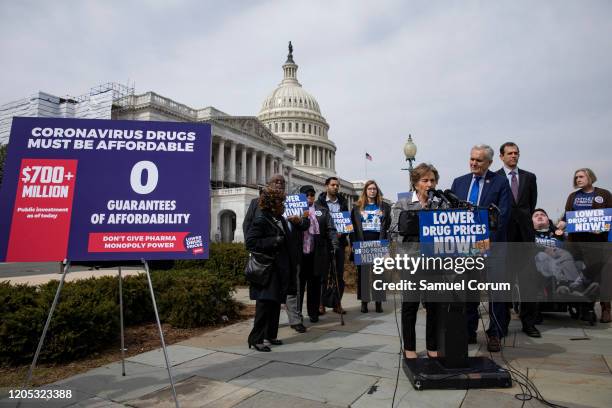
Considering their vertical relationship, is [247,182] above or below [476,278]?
above

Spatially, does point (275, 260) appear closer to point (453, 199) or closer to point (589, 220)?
point (453, 199)

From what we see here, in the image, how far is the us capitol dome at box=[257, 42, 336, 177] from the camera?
9625 centimetres

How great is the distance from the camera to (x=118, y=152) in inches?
140

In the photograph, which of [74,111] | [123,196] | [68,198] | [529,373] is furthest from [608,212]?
[74,111]

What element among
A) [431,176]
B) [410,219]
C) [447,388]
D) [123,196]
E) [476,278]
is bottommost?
[447,388]

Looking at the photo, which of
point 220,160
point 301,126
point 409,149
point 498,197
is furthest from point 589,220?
point 301,126

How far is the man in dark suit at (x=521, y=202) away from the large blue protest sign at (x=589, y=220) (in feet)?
6.25

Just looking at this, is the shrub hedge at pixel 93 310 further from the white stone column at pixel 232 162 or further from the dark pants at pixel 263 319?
the white stone column at pixel 232 162

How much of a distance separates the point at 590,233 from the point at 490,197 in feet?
11.1

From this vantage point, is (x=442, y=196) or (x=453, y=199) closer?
(x=453, y=199)

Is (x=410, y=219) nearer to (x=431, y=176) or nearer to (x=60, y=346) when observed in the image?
(x=431, y=176)

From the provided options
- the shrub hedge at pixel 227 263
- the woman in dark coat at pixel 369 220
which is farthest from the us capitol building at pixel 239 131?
the woman in dark coat at pixel 369 220

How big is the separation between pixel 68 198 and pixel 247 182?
206ft

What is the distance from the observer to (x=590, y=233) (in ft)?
22.2
